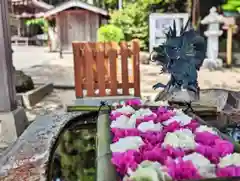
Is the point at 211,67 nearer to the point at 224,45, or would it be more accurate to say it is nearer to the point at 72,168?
the point at 224,45

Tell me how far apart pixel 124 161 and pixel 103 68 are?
13.4 ft

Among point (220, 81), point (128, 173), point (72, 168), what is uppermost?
point (128, 173)

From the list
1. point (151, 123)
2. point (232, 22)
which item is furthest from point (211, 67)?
point (151, 123)

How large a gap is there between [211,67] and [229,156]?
10.3 m

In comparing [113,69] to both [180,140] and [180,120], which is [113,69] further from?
[180,140]

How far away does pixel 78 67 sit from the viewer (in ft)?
16.6

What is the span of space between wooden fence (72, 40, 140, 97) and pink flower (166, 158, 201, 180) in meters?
4.13

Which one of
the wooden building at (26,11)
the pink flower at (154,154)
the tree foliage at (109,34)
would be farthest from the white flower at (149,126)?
the wooden building at (26,11)

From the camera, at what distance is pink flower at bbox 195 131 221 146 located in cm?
116

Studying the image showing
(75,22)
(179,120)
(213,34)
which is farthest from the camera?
(75,22)

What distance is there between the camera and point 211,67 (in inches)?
431

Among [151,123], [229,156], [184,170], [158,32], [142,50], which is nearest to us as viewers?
[184,170]

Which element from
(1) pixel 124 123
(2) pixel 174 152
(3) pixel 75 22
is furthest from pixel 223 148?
(3) pixel 75 22

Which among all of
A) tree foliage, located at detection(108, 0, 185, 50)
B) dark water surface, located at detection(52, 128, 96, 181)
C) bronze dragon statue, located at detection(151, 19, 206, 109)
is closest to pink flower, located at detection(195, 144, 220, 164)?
dark water surface, located at detection(52, 128, 96, 181)
